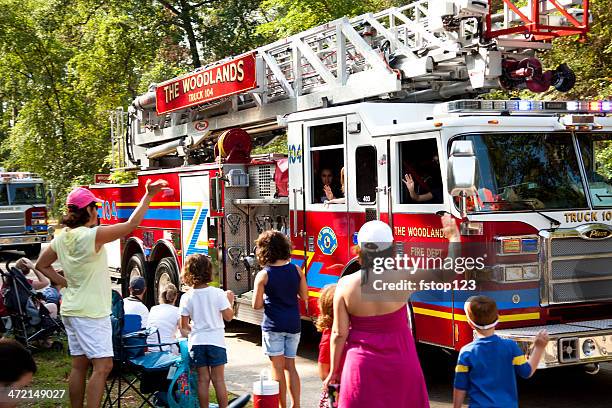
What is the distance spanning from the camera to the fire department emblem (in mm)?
8492

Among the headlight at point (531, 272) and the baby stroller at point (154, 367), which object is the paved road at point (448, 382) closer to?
the headlight at point (531, 272)

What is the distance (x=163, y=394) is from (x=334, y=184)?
2956mm

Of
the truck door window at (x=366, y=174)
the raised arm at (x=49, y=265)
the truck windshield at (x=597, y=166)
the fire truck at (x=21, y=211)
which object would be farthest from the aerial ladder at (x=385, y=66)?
the fire truck at (x=21, y=211)

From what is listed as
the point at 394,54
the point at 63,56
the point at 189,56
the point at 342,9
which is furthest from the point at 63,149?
the point at 394,54

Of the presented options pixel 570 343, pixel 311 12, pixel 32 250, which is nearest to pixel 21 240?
pixel 32 250

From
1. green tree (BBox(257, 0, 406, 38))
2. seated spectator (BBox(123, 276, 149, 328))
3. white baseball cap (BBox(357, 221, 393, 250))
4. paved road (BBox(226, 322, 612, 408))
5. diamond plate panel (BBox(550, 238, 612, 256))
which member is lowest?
paved road (BBox(226, 322, 612, 408))

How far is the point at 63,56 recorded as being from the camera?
34.2 m

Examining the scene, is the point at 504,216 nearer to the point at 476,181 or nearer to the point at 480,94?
the point at 476,181

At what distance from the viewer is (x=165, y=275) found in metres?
11.9

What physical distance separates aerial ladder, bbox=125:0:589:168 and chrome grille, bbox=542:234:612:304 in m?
1.69

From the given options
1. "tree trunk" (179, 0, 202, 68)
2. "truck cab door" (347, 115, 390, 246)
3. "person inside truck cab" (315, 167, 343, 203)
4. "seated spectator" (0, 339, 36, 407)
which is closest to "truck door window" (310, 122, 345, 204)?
"person inside truck cab" (315, 167, 343, 203)

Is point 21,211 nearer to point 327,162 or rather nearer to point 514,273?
point 327,162

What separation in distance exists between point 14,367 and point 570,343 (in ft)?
15.1

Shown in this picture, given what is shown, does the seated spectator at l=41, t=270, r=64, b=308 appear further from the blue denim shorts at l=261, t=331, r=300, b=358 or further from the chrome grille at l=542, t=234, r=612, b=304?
the chrome grille at l=542, t=234, r=612, b=304
